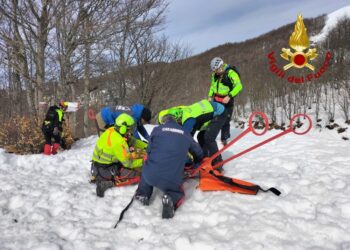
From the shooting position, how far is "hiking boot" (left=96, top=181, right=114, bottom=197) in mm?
4553

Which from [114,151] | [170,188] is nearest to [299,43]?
[170,188]

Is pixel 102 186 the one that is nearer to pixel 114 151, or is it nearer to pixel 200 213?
pixel 114 151

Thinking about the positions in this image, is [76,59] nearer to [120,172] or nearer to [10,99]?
[120,172]

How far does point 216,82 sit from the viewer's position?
6.09 metres

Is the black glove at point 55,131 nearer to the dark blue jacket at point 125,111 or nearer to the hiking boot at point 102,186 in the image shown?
the dark blue jacket at point 125,111

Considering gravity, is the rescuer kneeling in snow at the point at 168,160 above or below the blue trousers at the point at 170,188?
above

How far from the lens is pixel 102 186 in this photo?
4602mm

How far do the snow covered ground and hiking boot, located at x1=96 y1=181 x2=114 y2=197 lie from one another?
0.31ft

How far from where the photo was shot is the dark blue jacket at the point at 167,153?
3893 millimetres

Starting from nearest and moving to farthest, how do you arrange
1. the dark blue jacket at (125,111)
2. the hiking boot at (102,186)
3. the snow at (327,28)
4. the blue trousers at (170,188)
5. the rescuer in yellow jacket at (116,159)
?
the blue trousers at (170,188)
the hiking boot at (102,186)
the rescuer in yellow jacket at (116,159)
the dark blue jacket at (125,111)
the snow at (327,28)

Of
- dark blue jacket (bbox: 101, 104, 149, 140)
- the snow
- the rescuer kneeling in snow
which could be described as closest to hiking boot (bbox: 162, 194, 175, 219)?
the rescuer kneeling in snow

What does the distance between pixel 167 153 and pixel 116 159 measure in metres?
1.28

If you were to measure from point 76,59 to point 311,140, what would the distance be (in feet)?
24.2

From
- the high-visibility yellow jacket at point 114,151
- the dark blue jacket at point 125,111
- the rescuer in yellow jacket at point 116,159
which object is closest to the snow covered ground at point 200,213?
the rescuer in yellow jacket at point 116,159
